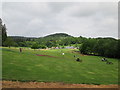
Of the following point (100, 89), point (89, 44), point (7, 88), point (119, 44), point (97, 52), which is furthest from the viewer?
point (89, 44)

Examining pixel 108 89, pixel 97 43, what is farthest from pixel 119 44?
pixel 108 89

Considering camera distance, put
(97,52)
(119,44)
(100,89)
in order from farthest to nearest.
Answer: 1. (97,52)
2. (119,44)
3. (100,89)

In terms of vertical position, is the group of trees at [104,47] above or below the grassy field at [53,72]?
above

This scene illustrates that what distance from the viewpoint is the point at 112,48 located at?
54.6m

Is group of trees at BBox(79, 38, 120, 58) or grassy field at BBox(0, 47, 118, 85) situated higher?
group of trees at BBox(79, 38, 120, 58)

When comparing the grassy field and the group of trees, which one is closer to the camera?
the grassy field

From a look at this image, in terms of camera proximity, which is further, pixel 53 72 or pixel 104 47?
pixel 104 47

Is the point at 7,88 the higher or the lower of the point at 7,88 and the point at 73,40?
the lower

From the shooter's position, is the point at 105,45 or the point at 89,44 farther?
the point at 89,44

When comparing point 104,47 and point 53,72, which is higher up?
point 104,47

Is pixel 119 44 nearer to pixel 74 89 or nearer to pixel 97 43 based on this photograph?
pixel 97 43

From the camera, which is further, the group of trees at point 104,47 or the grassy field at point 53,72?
the group of trees at point 104,47

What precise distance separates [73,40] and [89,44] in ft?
267

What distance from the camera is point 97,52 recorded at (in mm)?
63719
